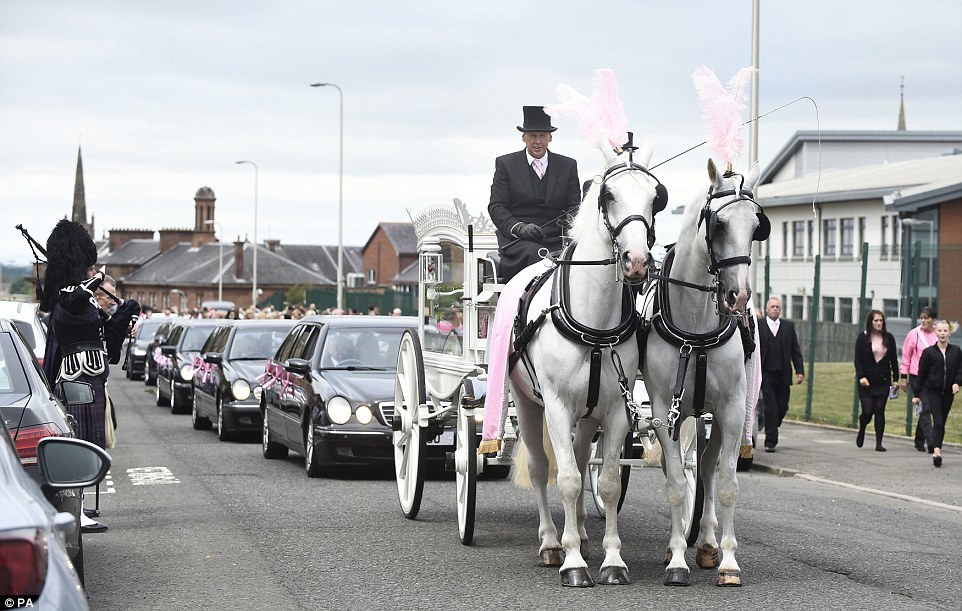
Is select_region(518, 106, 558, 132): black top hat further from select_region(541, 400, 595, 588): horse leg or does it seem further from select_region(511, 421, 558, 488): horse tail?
select_region(541, 400, 595, 588): horse leg

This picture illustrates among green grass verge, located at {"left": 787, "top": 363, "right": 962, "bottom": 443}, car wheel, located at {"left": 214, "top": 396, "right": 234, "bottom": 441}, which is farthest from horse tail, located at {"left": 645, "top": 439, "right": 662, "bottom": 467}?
green grass verge, located at {"left": 787, "top": 363, "right": 962, "bottom": 443}

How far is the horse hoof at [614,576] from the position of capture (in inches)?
313

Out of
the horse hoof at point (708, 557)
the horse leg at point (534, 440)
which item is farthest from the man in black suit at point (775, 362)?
the horse hoof at point (708, 557)

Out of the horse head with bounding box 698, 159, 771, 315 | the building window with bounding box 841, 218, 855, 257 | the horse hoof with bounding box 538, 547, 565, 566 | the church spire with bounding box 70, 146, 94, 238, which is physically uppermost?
the church spire with bounding box 70, 146, 94, 238

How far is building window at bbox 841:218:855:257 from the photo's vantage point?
5162 cm

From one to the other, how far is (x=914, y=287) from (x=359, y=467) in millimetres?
8997

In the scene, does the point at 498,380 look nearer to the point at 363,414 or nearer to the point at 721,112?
the point at 721,112

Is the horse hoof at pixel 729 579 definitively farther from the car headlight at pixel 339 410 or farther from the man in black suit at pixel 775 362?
the man in black suit at pixel 775 362

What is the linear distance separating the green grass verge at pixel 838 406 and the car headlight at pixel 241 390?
28.0 feet

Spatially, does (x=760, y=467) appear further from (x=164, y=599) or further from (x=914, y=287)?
(x=164, y=599)

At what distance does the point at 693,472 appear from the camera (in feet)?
31.4

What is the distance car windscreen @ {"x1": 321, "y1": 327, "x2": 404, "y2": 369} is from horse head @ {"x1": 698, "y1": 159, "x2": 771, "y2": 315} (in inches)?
292

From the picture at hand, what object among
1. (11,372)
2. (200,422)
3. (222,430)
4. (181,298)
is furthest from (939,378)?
(181,298)

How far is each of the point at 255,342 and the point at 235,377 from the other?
1606 mm
